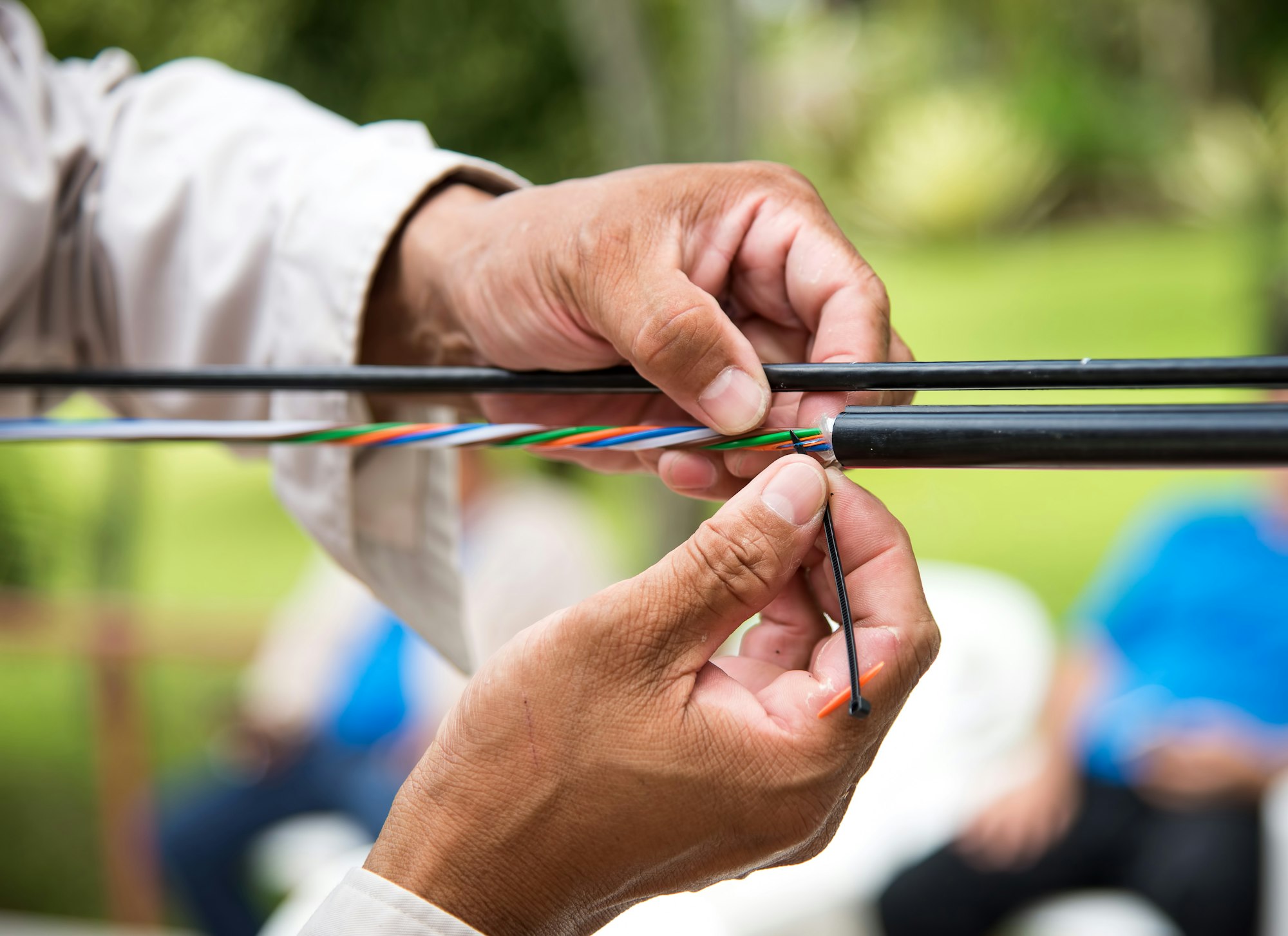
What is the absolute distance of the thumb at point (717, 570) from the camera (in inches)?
21.1

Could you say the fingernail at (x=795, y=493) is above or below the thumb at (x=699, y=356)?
below

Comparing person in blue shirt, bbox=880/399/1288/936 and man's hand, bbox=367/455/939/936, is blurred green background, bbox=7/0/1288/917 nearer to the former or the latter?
man's hand, bbox=367/455/939/936

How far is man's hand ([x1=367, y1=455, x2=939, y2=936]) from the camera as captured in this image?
0.54 metres

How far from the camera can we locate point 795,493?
54 cm

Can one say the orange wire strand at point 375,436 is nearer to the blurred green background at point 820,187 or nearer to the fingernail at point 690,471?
the fingernail at point 690,471

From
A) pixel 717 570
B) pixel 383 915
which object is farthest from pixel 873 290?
pixel 383 915

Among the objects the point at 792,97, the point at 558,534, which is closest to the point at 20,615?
the point at 558,534

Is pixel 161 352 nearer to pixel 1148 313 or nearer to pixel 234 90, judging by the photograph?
pixel 234 90

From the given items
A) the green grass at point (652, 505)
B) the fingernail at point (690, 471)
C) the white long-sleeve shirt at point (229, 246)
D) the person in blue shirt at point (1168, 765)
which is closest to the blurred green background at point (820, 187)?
the green grass at point (652, 505)

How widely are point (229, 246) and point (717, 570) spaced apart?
0.50m

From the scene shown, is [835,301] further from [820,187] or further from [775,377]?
[820,187]

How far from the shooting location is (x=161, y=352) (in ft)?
2.85

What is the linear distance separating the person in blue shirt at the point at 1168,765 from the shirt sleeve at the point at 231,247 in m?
1.23

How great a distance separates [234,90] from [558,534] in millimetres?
1229
